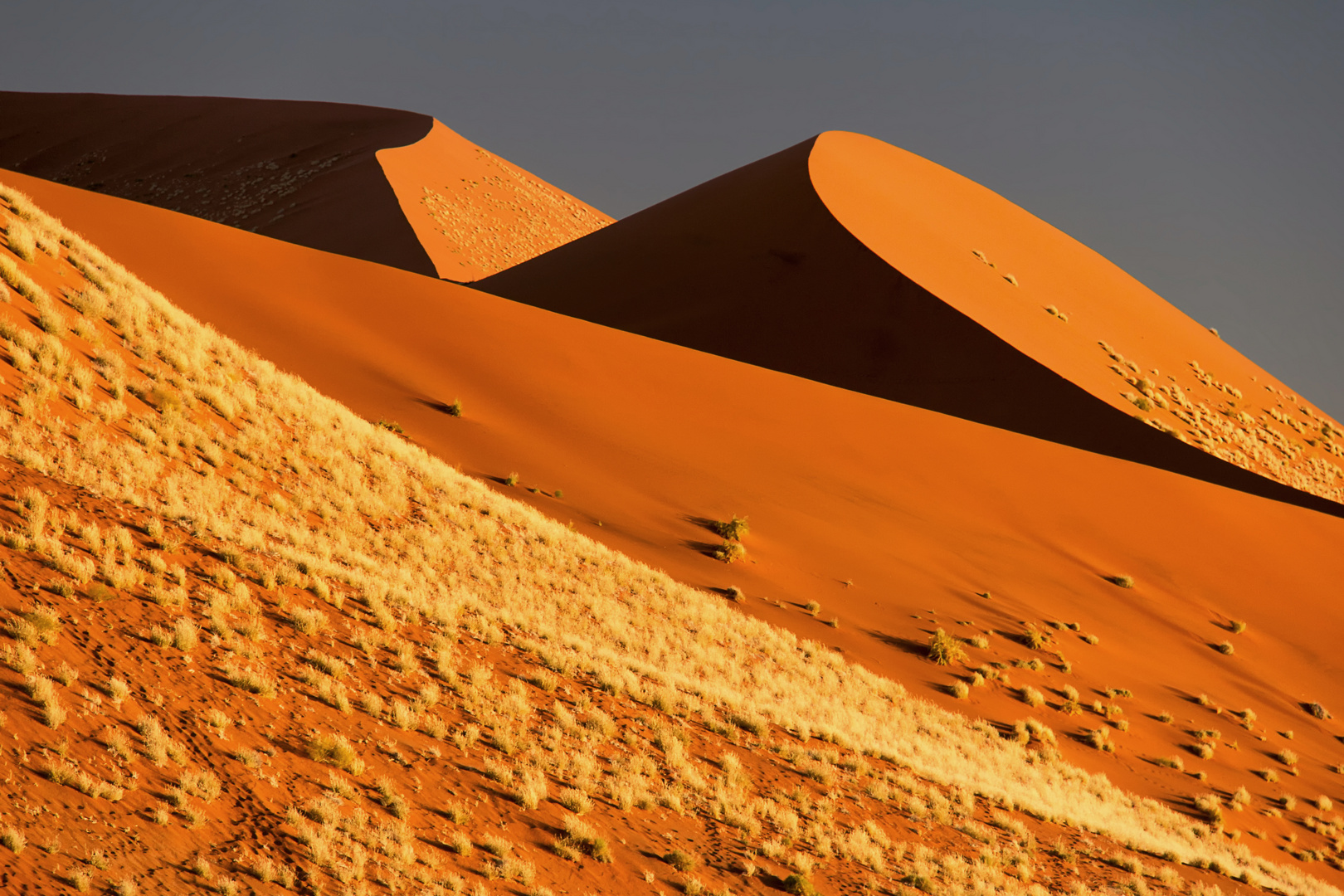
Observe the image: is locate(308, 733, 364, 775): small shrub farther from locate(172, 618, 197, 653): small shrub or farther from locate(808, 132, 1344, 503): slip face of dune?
locate(808, 132, 1344, 503): slip face of dune

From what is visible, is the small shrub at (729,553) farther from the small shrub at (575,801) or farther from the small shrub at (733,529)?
the small shrub at (575,801)

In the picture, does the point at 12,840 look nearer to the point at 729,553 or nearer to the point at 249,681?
the point at 249,681

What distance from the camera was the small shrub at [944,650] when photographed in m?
17.2

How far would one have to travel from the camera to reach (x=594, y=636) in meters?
14.4

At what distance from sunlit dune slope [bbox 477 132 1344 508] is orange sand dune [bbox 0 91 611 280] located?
58.9 feet

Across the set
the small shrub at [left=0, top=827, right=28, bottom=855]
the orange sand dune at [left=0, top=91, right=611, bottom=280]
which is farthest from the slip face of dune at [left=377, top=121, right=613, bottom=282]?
the small shrub at [left=0, top=827, right=28, bottom=855]

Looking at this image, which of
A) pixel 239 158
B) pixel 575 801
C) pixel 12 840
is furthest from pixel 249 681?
pixel 239 158

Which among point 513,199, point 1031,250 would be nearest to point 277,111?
point 513,199

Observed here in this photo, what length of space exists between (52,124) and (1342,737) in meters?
110

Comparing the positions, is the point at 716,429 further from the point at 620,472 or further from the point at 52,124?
the point at 52,124

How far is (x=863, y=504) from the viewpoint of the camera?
2261cm

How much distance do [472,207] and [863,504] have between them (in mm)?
58757

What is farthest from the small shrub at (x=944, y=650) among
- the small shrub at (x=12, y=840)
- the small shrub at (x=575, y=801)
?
the small shrub at (x=12, y=840)

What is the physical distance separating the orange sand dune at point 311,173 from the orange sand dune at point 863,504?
33.2 metres
